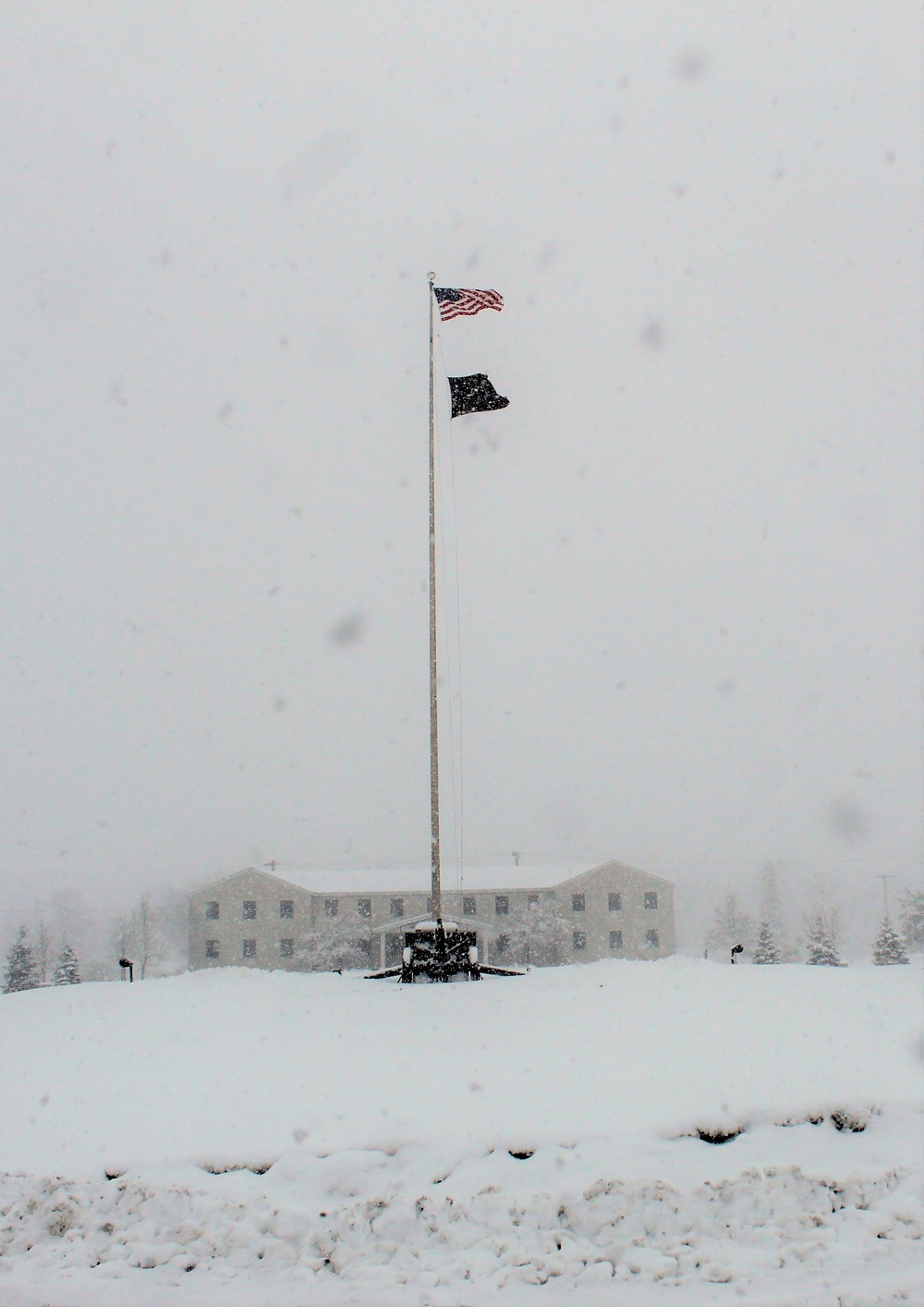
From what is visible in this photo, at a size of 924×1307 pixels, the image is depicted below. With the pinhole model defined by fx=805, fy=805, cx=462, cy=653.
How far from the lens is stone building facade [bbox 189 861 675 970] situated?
45.8 metres

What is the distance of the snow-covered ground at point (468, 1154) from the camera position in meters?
4.69

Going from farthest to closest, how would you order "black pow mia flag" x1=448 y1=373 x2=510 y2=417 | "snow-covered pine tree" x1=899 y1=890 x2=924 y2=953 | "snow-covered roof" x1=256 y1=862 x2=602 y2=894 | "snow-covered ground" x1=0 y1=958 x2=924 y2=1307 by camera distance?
"snow-covered pine tree" x1=899 y1=890 x2=924 y2=953, "snow-covered roof" x1=256 y1=862 x2=602 y2=894, "black pow mia flag" x1=448 y1=373 x2=510 y2=417, "snow-covered ground" x1=0 y1=958 x2=924 y2=1307

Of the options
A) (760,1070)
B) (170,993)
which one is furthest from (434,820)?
(760,1070)

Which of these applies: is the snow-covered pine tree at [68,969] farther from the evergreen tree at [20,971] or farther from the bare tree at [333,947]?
the bare tree at [333,947]

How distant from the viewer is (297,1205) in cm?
527

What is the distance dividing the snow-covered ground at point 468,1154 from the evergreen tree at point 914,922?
5050cm

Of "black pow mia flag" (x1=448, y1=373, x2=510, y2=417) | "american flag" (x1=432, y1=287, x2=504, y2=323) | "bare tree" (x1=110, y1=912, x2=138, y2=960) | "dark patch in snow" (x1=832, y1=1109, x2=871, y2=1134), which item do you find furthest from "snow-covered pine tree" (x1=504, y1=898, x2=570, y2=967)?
"bare tree" (x1=110, y1=912, x2=138, y2=960)

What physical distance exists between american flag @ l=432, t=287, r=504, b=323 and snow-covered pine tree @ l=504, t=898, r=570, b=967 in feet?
128

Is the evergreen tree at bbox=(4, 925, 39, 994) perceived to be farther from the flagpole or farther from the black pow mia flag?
the black pow mia flag

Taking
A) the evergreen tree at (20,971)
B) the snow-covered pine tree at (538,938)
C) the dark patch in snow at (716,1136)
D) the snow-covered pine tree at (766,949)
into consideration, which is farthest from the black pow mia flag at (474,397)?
the evergreen tree at (20,971)

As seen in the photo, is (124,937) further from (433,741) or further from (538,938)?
(433,741)

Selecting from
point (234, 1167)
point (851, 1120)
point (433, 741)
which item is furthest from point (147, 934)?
point (851, 1120)

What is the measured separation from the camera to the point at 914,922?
53.5m

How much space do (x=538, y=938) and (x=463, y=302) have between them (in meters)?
39.9
